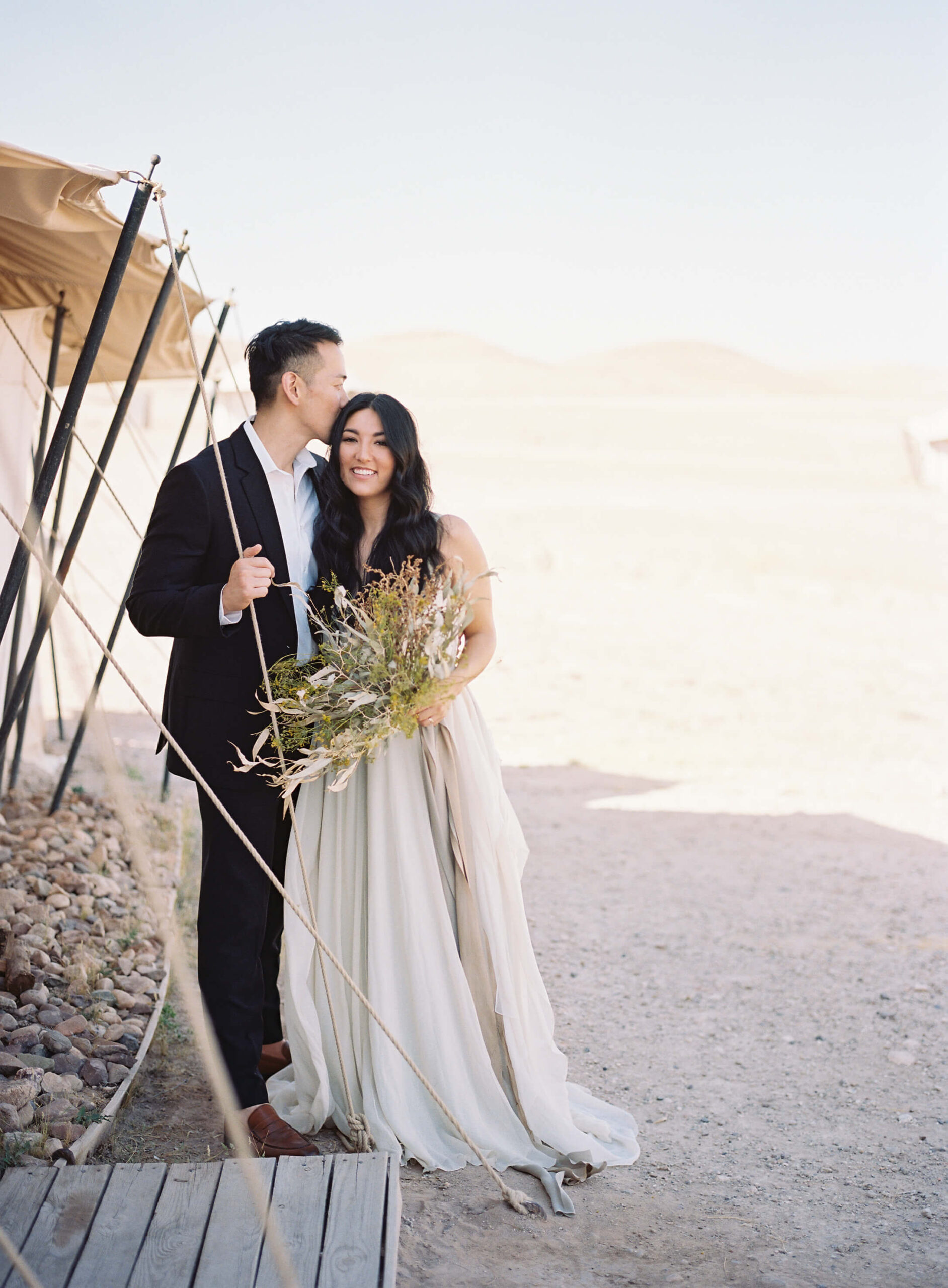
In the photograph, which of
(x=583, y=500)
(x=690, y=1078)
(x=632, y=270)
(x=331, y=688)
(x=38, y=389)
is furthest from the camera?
(x=632, y=270)

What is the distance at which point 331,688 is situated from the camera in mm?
2867

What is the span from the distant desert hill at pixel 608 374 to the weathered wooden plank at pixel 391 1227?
181 feet

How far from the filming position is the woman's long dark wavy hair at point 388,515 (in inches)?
120

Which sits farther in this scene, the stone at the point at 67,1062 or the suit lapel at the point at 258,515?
the stone at the point at 67,1062

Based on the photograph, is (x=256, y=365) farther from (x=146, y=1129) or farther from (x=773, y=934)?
(x=773, y=934)

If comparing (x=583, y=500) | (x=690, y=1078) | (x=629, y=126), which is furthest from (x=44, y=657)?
(x=629, y=126)

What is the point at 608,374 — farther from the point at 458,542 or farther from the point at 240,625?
the point at 240,625

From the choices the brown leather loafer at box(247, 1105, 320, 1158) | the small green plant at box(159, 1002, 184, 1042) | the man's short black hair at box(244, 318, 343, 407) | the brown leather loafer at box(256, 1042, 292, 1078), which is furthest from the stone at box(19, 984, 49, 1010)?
the man's short black hair at box(244, 318, 343, 407)

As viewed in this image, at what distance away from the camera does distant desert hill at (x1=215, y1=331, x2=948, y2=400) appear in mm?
67375

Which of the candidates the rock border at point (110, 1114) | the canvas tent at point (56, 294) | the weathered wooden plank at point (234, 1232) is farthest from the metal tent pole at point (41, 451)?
the weathered wooden plank at point (234, 1232)

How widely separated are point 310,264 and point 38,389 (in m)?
97.0

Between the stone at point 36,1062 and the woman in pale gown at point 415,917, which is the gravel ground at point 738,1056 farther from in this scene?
the stone at point 36,1062

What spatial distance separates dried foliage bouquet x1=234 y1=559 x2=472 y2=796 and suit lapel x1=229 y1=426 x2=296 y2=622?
203 millimetres

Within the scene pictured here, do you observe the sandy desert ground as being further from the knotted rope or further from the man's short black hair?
the man's short black hair
